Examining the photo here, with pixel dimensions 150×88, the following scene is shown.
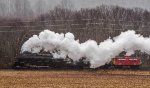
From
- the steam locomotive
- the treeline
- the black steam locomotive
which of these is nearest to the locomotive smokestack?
the black steam locomotive

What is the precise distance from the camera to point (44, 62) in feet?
207

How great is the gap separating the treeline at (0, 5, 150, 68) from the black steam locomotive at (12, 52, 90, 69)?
16.5ft

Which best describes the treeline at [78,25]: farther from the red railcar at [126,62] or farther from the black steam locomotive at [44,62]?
the red railcar at [126,62]

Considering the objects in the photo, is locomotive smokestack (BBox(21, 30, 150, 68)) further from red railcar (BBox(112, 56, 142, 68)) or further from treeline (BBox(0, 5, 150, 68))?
treeline (BBox(0, 5, 150, 68))

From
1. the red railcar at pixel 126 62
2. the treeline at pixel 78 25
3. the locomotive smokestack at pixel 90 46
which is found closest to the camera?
the locomotive smokestack at pixel 90 46

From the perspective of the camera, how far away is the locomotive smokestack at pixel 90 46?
5619cm

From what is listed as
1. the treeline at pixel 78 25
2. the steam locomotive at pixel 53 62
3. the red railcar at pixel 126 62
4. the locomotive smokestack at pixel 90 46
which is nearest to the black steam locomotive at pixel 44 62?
the steam locomotive at pixel 53 62

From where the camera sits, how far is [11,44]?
7181cm

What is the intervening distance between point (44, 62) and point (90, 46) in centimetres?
812

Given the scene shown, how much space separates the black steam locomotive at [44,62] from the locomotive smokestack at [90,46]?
0.74 meters

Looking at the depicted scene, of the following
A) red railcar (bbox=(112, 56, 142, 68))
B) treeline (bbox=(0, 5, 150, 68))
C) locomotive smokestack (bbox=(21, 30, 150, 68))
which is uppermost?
treeline (bbox=(0, 5, 150, 68))

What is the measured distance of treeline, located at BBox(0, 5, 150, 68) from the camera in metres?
71.1

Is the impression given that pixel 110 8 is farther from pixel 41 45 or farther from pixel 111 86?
pixel 111 86

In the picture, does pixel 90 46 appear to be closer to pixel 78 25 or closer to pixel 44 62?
pixel 44 62
